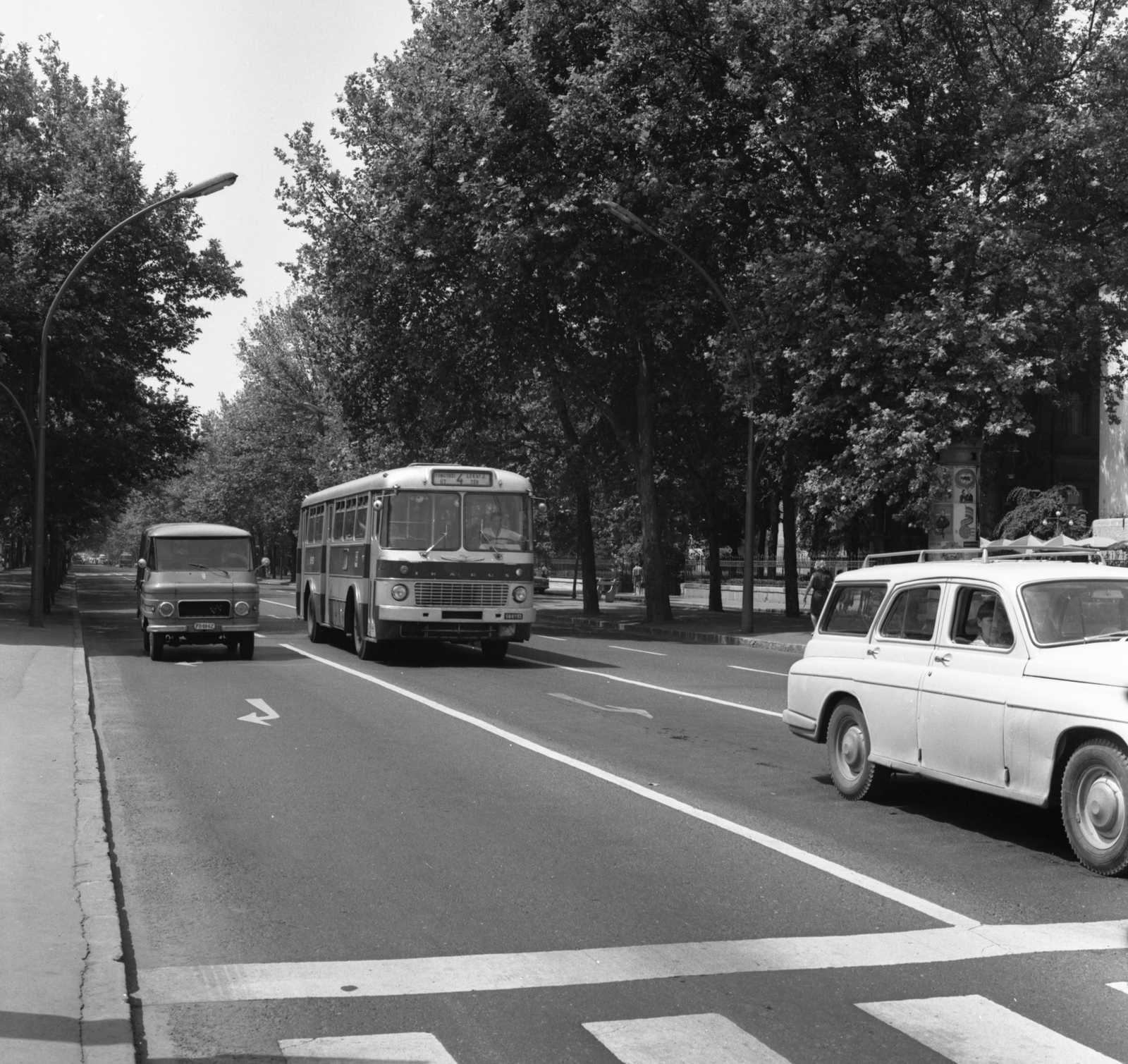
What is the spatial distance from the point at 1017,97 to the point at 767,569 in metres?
27.0

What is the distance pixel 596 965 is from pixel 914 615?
432 cm

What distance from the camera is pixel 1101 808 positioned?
7.25 m

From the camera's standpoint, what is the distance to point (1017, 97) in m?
27.1

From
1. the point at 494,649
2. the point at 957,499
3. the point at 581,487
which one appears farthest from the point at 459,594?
the point at 581,487

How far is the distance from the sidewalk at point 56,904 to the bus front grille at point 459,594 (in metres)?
7.69

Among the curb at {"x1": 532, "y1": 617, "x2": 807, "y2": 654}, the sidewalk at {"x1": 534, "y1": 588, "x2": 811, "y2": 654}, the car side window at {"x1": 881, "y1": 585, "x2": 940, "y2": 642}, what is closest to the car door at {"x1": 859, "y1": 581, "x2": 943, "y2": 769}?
the car side window at {"x1": 881, "y1": 585, "x2": 940, "y2": 642}

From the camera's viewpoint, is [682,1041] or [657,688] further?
[657,688]

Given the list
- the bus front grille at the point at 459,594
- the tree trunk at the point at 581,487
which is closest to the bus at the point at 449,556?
the bus front grille at the point at 459,594

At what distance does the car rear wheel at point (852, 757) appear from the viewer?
9.44 metres

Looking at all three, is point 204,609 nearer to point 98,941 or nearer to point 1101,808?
point 98,941

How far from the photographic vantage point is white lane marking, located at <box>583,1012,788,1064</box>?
4629mm

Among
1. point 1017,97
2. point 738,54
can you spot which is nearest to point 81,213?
point 738,54

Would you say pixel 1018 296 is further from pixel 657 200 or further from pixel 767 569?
pixel 767 569

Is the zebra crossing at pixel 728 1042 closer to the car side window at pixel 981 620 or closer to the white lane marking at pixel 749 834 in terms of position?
the white lane marking at pixel 749 834
